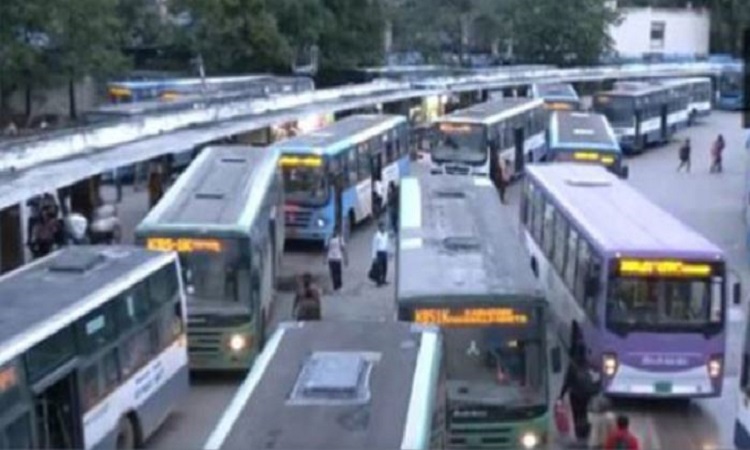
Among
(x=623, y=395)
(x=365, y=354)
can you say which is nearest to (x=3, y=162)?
(x=623, y=395)

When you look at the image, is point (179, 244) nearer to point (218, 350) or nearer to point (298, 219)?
point (218, 350)

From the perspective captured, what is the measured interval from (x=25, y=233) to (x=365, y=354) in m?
15.1

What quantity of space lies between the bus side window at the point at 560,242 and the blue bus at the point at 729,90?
5191 centimetres

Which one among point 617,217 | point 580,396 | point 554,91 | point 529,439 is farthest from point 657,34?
point 529,439

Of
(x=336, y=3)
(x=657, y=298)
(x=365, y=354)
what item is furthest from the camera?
(x=336, y=3)

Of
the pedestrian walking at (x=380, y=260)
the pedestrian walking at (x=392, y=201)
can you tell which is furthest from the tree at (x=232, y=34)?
the pedestrian walking at (x=380, y=260)

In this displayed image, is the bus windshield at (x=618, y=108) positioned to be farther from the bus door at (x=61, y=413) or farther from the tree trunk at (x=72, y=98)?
the bus door at (x=61, y=413)

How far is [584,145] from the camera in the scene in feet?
112

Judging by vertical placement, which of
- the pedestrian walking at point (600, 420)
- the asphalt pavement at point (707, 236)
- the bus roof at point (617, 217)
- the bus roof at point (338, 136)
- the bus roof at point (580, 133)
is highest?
the bus roof at point (338, 136)

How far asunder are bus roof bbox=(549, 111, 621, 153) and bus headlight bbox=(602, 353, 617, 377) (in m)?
17.9

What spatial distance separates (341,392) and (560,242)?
10.9 metres

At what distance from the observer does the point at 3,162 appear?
22.4m

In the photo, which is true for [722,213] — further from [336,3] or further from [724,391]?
[336,3]

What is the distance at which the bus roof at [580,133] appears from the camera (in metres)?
34.2
